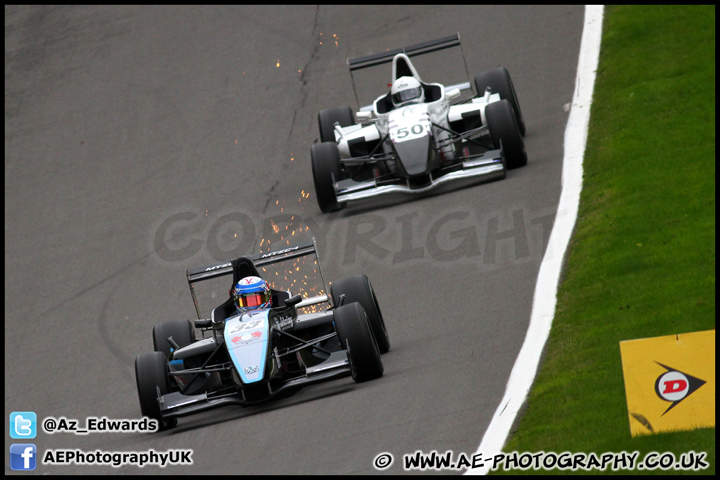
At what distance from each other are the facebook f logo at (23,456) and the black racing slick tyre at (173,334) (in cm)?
169

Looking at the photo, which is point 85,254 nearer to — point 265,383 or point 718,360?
point 265,383

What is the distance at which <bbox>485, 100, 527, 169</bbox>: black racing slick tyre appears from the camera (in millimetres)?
16922

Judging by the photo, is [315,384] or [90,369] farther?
[90,369]

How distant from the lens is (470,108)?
17703mm

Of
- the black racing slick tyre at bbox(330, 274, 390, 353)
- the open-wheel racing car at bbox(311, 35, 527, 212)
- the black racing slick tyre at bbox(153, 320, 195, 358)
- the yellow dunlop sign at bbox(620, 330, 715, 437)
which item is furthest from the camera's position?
the open-wheel racing car at bbox(311, 35, 527, 212)

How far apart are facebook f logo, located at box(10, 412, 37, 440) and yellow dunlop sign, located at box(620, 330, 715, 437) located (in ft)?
23.4

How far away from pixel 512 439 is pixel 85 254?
12.1 metres

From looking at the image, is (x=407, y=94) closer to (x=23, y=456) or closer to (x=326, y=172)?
(x=326, y=172)

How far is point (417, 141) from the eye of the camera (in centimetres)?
1673

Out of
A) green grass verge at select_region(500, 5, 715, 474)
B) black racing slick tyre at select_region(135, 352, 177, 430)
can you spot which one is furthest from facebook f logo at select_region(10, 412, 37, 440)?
green grass verge at select_region(500, 5, 715, 474)

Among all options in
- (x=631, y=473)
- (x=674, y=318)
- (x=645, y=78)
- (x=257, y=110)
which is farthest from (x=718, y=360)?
(x=257, y=110)

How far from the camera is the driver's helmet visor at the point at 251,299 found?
1126 centimetres

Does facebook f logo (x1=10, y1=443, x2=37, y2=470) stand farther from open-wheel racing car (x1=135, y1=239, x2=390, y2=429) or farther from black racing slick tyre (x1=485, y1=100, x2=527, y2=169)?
black racing slick tyre (x1=485, y1=100, x2=527, y2=169)

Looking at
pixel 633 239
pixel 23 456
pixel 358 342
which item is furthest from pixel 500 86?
pixel 23 456
